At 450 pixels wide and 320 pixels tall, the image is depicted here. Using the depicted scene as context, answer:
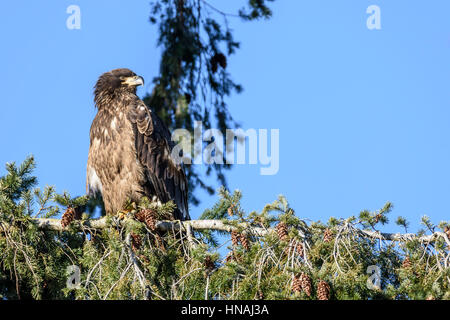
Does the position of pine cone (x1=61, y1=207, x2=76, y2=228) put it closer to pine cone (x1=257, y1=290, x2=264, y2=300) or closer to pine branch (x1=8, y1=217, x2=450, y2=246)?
pine branch (x1=8, y1=217, x2=450, y2=246)

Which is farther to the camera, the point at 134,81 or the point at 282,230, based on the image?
the point at 134,81

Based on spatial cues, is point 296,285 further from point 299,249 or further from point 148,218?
point 148,218

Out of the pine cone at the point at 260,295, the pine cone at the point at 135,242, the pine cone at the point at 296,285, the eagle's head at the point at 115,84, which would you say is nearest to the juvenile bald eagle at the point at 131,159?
the eagle's head at the point at 115,84

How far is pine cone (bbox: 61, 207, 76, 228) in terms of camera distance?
4.79 meters

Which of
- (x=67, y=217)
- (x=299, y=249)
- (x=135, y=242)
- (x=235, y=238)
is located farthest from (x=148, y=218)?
(x=299, y=249)

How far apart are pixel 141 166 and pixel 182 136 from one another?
1208mm

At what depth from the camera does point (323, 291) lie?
3.56 metres

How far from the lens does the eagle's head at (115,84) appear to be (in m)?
7.03

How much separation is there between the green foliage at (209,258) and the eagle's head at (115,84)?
210 cm

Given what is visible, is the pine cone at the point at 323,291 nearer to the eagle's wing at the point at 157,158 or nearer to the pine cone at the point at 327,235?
the pine cone at the point at 327,235

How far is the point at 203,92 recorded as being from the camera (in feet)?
26.6

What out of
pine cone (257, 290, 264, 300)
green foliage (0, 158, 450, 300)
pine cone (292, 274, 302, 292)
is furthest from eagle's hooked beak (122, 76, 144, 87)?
pine cone (292, 274, 302, 292)

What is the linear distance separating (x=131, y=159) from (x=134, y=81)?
0.99 metres
